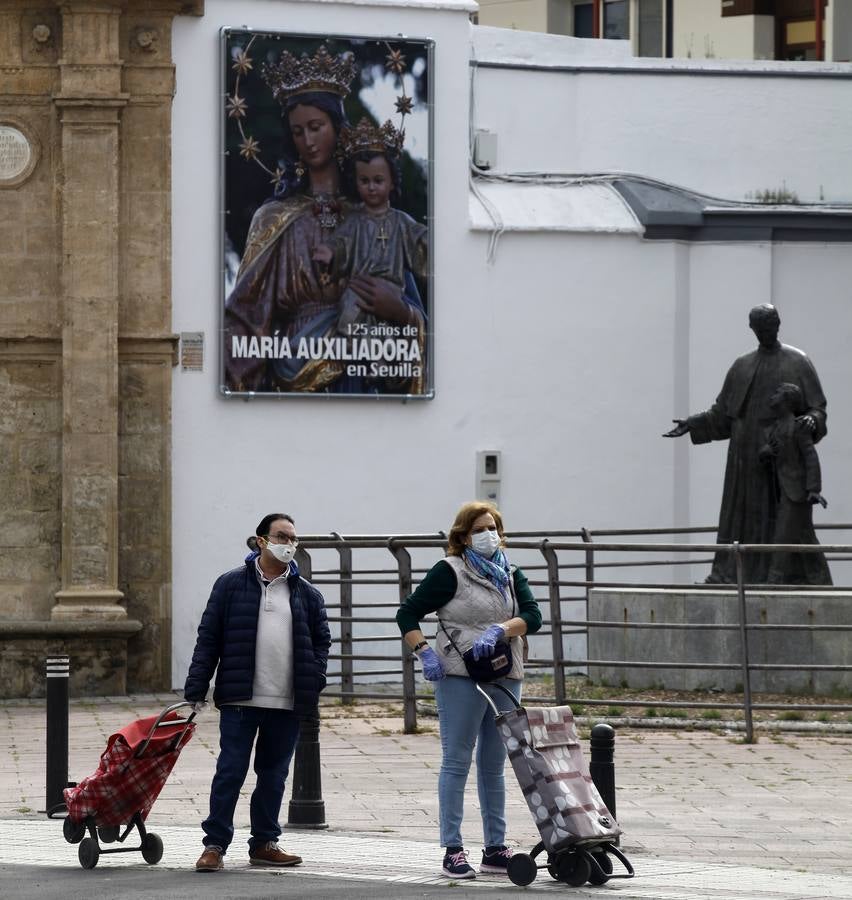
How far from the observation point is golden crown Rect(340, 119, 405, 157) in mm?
20328

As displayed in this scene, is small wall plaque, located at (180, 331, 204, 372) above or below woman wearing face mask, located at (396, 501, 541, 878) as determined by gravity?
above

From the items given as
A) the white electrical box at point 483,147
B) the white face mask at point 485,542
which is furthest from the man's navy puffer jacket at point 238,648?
the white electrical box at point 483,147

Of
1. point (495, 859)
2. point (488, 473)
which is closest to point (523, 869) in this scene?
point (495, 859)

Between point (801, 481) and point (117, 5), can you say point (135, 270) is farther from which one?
point (801, 481)

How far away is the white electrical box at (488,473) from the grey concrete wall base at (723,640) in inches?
137

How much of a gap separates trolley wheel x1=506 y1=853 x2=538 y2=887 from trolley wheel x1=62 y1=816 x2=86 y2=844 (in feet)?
6.97

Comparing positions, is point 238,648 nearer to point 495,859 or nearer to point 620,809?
point 495,859

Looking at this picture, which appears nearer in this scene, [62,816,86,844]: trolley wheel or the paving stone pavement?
the paving stone pavement

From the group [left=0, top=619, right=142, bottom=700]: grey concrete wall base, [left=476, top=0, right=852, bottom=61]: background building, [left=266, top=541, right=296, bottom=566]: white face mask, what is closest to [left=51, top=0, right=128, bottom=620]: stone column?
[left=0, top=619, right=142, bottom=700]: grey concrete wall base

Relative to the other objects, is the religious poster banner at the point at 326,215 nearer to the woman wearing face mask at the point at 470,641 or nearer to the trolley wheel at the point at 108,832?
the trolley wheel at the point at 108,832

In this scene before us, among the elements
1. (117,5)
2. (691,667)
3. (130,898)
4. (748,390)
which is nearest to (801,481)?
(748,390)

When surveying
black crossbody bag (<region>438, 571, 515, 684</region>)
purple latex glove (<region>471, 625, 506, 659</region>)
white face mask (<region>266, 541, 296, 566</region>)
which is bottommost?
black crossbody bag (<region>438, 571, 515, 684</region>)

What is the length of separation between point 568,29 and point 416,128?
1964 cm

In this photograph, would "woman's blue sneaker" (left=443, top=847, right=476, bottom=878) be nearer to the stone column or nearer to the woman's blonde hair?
the woman's blonde hair
